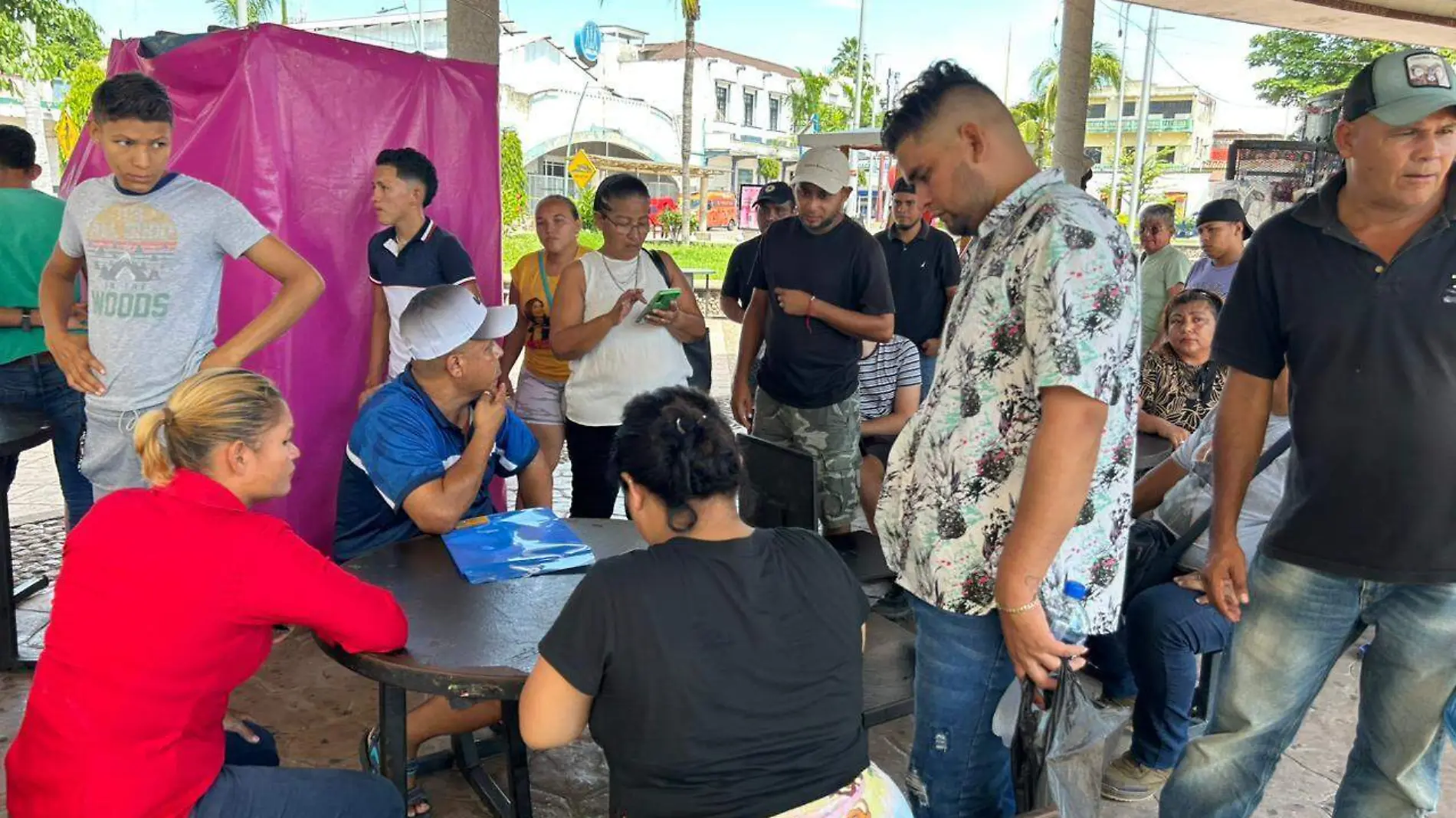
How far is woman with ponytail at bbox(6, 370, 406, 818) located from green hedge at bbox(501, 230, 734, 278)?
16.2 meters

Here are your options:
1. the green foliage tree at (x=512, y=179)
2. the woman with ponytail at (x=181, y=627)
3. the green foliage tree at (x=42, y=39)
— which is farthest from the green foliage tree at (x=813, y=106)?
the woman with ponytail at (x=181, y=627)

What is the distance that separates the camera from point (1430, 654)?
1.89 meters

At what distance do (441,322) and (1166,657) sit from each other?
2.15 metres

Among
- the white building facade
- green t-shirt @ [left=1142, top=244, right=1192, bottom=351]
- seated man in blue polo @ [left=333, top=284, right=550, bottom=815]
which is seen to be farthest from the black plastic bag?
the white building facade

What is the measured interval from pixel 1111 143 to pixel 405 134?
5326 centimetres

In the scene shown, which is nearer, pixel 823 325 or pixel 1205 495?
pixel 1205 495

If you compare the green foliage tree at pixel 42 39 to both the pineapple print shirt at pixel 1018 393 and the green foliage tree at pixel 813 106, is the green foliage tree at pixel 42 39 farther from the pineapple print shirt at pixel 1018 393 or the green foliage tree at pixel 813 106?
the green foliage tree at pixel 813 106

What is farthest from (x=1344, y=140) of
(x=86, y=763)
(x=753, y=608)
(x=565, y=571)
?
(x=86, y=763)

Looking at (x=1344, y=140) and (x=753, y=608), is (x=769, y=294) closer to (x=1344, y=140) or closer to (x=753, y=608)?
(x=1344, y=140)

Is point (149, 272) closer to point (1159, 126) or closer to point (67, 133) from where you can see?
point (67, 133)

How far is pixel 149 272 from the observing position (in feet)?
9.12

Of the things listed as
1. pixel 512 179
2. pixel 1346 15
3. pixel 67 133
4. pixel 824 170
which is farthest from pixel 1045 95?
pixel 824 170

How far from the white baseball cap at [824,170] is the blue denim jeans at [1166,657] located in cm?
201

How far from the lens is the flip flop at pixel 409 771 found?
8.08 feet
